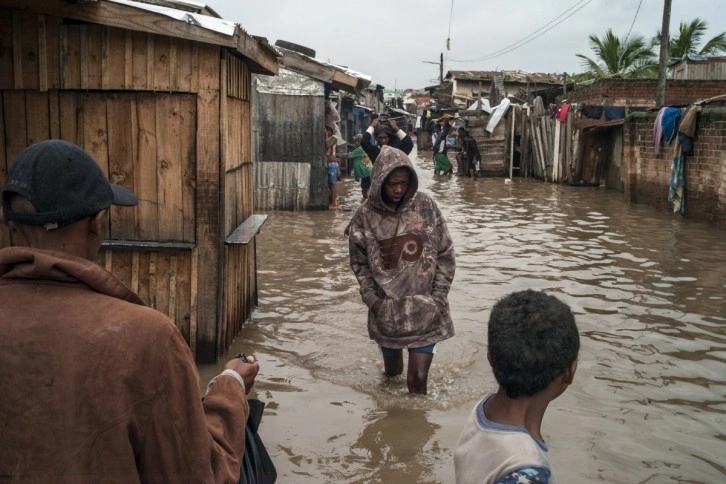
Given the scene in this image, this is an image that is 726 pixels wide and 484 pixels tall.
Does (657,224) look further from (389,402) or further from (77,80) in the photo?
(77,80)

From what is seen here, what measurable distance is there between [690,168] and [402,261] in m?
10.8

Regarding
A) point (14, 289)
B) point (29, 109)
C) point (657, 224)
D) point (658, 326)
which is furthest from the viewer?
point (657, 224)

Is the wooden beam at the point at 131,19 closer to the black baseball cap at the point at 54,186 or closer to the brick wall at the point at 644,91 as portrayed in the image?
the black baseball cap at the point at 54,186

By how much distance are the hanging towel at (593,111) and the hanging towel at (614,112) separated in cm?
24

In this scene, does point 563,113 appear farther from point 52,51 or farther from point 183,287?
point 52,51

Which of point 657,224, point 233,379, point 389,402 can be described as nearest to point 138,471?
point 233,379

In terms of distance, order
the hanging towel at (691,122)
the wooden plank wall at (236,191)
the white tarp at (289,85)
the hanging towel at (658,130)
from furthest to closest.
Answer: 1. the hanging towel at (658,130)
2. the white tarp at (289,85)
3. the hanging towel at (691,122)
4. the wooden plank wall at (236,191)

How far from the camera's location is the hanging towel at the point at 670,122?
14.5m

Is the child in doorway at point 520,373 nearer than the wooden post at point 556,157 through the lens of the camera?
Yes

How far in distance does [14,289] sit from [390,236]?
312cm

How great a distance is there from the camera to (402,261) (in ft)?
15.5

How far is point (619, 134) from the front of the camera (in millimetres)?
19828

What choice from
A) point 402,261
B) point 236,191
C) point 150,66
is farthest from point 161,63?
point 402,261

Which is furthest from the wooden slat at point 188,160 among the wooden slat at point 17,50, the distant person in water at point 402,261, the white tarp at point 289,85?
the white tarp at point 289,85
